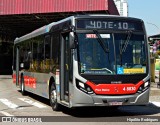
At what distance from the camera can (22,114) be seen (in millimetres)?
12984

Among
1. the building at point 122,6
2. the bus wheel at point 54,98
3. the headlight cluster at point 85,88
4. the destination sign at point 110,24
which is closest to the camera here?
the headlight cluster at point 85,88

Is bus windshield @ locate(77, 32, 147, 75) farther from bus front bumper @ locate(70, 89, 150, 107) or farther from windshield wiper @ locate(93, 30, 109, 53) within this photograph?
bus front bumper @ locate(70, 89, 150, 107)

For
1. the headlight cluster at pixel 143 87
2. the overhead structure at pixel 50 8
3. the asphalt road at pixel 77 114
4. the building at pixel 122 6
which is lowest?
the asphalt road at pixel 77 114

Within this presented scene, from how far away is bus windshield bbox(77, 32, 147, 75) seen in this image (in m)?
12.0

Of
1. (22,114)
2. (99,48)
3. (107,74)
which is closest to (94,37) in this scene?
(99,48)

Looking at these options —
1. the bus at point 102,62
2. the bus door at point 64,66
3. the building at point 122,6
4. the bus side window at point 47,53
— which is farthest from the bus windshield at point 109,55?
the building at point 122,6

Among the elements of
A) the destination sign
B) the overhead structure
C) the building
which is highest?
the building

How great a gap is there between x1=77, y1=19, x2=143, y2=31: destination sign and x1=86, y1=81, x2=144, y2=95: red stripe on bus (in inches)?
63.8

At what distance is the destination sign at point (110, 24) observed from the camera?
1227cm

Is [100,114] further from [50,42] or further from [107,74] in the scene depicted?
[50,42]

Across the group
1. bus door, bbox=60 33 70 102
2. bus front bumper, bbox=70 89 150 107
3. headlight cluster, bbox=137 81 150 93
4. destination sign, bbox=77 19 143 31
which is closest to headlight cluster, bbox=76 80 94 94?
bus front bumper, bbox=70 89 150 107

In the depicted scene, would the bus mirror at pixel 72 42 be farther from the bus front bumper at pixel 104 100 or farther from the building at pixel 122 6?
the building at pixel 122 6

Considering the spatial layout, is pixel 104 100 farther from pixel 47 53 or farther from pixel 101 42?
pixel 47 53

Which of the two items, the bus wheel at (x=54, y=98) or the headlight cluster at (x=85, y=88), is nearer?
the headlight cluster at (x=85, y=88)
